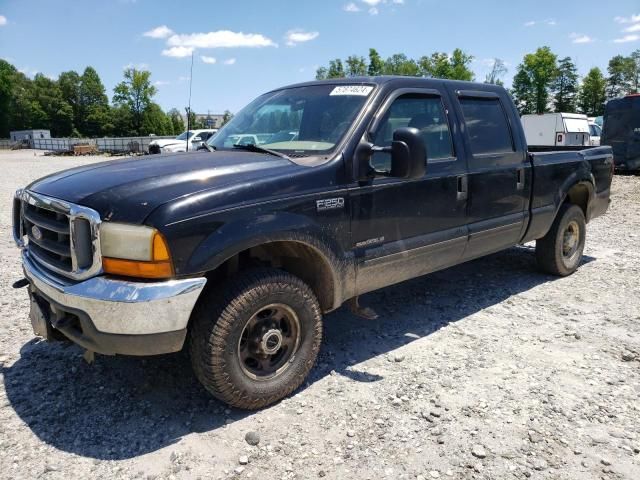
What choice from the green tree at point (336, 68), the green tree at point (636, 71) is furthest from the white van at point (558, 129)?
the green tree at point (636, 71)

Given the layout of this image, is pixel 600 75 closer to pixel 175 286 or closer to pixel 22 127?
pixel 175 286

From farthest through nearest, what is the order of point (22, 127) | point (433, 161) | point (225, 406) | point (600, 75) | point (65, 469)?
1. point (22, 127)
2. point (600, 75)
3. point (433, 161)
4. point (225, 406)
5. point (65, 469)

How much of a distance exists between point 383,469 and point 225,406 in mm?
1088

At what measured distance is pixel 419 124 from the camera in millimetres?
3906

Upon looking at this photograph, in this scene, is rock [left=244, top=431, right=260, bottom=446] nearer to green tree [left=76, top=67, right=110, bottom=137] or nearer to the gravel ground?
the gravel ground

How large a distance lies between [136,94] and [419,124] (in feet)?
238

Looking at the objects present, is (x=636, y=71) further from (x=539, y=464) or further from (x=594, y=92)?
(x=539, y=464)

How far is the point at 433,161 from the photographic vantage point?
3.90 m

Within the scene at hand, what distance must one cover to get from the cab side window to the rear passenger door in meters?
0.26

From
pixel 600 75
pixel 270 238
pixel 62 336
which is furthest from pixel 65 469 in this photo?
pixel 600 75

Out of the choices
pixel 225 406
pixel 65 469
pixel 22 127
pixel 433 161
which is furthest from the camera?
pixel 22 127

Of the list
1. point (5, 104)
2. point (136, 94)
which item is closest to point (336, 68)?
point (136, 94)

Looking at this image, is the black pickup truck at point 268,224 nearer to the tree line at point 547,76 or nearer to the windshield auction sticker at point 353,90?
the windshield auction sticker at point 353,90

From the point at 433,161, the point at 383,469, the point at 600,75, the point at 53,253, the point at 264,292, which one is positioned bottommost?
the point at 383,469
